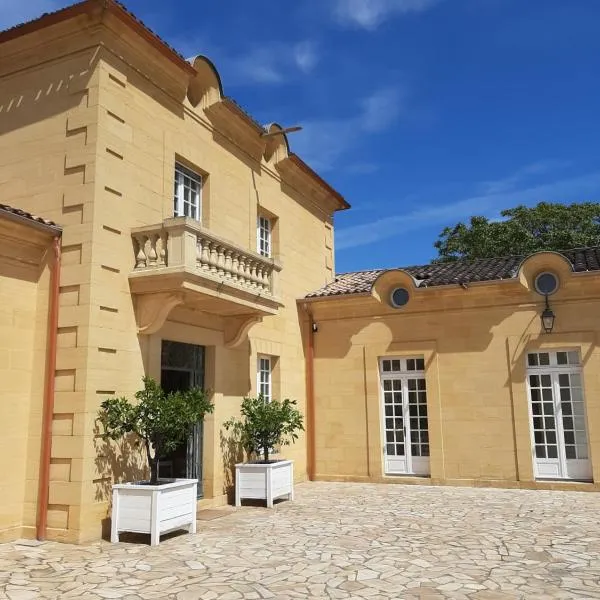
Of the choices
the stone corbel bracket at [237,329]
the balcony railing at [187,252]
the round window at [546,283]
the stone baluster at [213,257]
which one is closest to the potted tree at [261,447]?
the stone corbel bracket at [237,329]

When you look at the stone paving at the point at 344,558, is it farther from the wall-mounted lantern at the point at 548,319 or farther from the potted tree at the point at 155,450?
the wall-mounted lantern at the point at 548,319

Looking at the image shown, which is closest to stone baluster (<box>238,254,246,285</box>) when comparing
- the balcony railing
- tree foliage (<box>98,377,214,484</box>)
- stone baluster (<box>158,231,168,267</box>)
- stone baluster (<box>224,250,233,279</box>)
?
the balcony railing

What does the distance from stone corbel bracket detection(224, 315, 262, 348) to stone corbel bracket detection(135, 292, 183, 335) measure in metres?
2.10

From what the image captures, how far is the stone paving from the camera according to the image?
554 centimetres

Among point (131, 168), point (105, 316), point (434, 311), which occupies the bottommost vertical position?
point (105, 316)

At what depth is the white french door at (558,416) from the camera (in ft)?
38.5

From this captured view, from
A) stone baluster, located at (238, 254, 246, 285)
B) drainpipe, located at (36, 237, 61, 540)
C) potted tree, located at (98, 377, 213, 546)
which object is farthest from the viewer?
stone baluster, located at (238, 254, 246, 285)

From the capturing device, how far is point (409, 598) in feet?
17.3

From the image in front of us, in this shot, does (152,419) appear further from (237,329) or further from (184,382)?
(237,329)

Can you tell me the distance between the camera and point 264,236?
13.1m

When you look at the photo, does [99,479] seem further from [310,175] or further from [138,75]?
[310,175]

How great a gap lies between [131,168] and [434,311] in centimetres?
687

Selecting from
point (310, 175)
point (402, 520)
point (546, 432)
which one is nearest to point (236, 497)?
point (402, 520)

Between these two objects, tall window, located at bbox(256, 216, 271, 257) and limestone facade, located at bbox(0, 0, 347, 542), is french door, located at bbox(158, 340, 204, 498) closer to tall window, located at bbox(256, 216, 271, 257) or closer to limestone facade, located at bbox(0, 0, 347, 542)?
limestone facade, located at bbox(0, 0, 347, 542)
